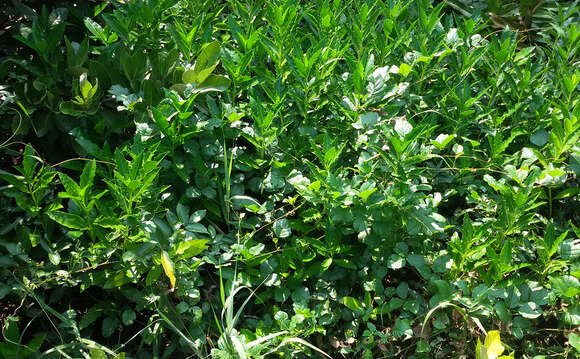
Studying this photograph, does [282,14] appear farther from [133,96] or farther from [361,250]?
[361,250]

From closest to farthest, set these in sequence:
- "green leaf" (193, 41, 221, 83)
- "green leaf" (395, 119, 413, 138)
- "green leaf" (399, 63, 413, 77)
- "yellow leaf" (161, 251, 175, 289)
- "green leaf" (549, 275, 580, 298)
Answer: "yellow leaf" (161, 251, 175, 289) < "green leaf" (549, 275, 580, 298) < "green leaf" (395, 119, 413, 138) < "green leaf" (193, 41, 221, 83) < "green leaf" (399, 63, 413, 77)

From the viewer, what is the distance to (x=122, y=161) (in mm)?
1990

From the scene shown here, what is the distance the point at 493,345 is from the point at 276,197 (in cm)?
92

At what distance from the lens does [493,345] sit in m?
1.99

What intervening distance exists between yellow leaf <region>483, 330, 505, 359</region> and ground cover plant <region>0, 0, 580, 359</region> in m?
0.01

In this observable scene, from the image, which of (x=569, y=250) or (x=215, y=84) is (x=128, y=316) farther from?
(x=569, y=250)

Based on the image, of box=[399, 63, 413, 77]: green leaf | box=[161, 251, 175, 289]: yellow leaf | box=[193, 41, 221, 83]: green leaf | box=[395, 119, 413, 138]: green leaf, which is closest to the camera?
box=[161, 251, 175, 289]: yellow leaf

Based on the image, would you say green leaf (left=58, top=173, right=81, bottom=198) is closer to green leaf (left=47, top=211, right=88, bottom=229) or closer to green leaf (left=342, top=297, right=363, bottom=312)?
green leaf (left=47, top=211, right=88, bottom=229)

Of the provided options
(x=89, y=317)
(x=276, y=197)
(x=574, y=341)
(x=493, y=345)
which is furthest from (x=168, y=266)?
(x=574, y=341)

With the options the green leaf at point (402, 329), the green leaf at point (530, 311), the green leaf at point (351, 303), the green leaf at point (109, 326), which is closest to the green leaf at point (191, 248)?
the green leaf at point (109, 326)

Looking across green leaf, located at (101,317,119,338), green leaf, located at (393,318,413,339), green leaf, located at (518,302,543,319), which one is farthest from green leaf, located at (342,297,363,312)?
green leaf, located at (101,317,119,338)

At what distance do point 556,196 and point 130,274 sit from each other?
166 cm

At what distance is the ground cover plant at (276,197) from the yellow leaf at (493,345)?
1 centimetres

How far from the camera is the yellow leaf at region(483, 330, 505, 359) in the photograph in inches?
77.3
